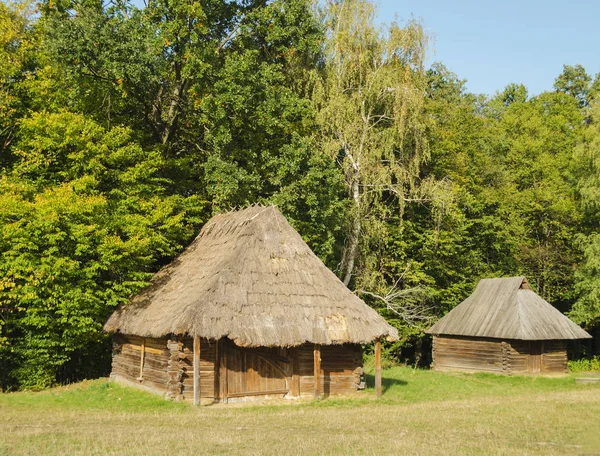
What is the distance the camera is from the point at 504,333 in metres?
30.4

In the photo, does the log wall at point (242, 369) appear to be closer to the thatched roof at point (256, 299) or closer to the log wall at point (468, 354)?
the thatched roof at point (256, 299)

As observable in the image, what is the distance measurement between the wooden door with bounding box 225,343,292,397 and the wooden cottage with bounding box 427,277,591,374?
13.9 metres

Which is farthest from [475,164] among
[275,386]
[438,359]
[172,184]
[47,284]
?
[47,284]

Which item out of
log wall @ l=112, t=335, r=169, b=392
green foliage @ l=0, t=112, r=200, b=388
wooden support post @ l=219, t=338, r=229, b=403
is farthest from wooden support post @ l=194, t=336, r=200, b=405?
green foliage @ l=0, t=112, r=200, b=388

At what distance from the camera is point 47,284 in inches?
856

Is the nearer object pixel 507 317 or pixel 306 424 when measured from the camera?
pixel 306 424

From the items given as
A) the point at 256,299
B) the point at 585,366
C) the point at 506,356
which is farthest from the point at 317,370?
the point at 585,366

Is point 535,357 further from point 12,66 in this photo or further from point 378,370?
point 12,66

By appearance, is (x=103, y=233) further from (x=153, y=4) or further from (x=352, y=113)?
(x=352, y=113)

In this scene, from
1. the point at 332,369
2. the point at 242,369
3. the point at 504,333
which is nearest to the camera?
the point at 242,369

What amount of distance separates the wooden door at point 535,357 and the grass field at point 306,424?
7196 millimetres

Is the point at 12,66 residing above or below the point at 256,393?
above

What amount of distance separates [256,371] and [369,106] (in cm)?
1569

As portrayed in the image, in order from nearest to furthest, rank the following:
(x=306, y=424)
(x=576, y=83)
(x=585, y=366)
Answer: (x=306, y=424) → (x=585, y=366) → (x=576, y=83)
